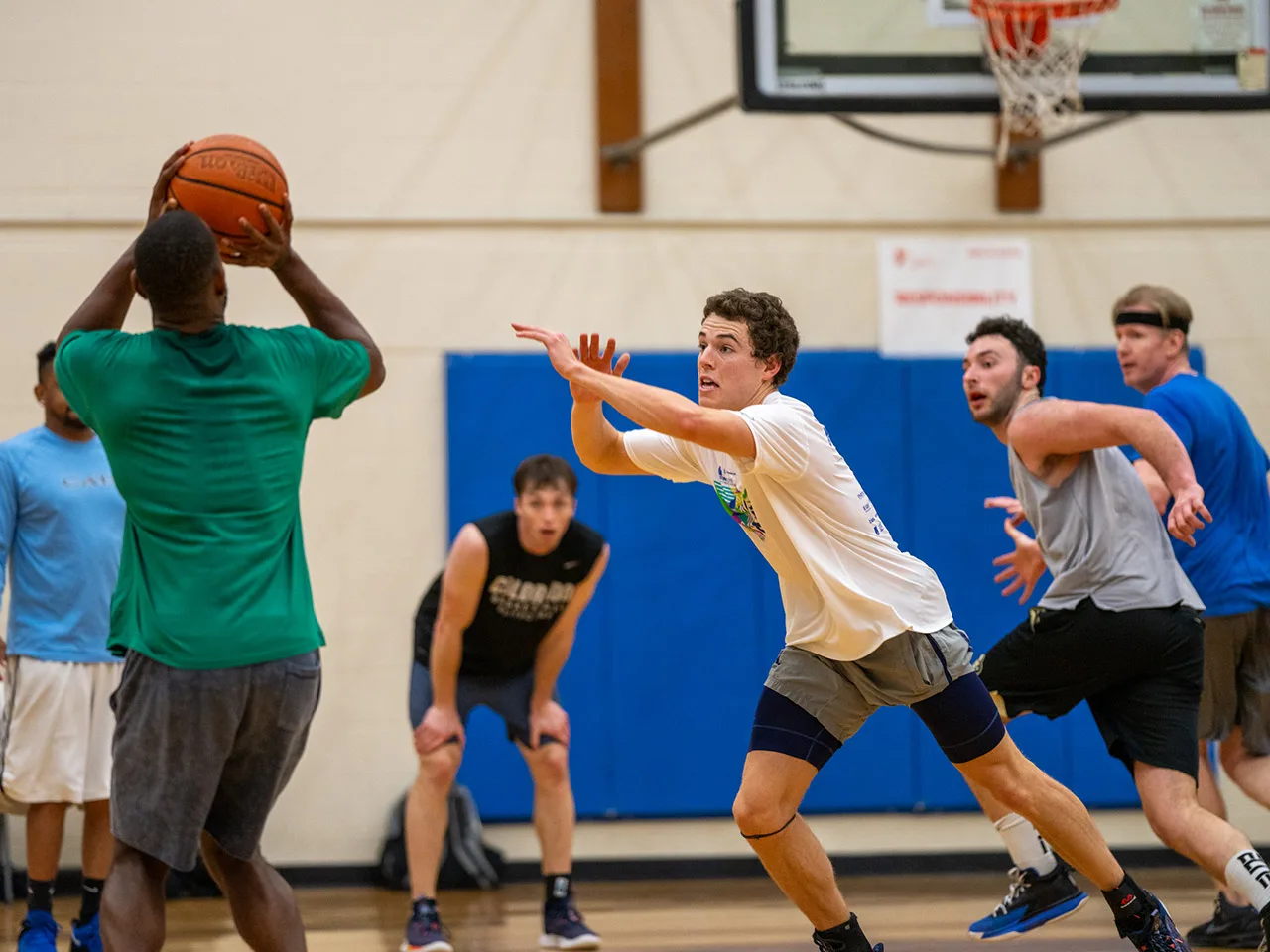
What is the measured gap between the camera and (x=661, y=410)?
3230mm

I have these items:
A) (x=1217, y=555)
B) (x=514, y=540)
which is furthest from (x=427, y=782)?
(x=1217, y=555)

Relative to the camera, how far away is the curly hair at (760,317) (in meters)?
3.62

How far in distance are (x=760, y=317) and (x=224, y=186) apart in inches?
51.4

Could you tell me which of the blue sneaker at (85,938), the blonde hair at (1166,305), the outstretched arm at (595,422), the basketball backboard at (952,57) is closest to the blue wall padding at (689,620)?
the basketball backboard at (952,57)

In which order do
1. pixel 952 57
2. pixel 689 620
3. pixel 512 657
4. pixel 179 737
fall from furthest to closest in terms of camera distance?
pixel 689 620
pixel 952 57
pixel 512 657
pixel 179 737

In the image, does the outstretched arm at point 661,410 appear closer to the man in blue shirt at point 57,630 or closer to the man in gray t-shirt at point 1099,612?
the man in gray t-shirt at point 1099,612

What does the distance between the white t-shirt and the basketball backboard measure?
2641 mm

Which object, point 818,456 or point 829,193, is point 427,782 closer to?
point 818,456

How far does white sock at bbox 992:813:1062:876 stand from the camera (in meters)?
4.23

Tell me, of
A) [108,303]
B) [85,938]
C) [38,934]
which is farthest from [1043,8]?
[38,934]

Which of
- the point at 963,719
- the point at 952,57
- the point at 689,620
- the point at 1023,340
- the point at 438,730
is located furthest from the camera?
the point at 689,620

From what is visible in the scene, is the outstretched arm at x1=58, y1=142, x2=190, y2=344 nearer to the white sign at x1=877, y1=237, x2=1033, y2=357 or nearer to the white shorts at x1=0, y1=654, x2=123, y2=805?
the white shorts at x1=0, y1=654, x2=123, y2=805

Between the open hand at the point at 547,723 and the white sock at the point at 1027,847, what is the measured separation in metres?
1.75

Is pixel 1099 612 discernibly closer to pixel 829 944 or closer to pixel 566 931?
pixel 829 944
